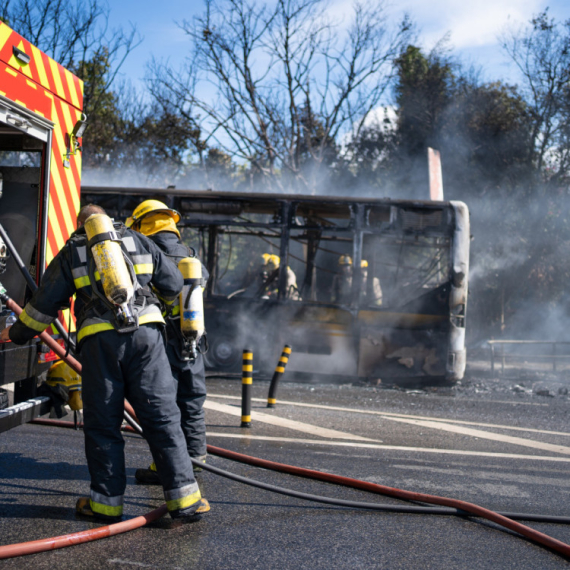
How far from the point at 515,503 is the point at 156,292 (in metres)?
2.51

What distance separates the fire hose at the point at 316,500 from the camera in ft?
9.74

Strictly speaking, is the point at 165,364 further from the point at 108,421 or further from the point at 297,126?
the point at 297,126

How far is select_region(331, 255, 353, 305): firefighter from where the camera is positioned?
36.0ft

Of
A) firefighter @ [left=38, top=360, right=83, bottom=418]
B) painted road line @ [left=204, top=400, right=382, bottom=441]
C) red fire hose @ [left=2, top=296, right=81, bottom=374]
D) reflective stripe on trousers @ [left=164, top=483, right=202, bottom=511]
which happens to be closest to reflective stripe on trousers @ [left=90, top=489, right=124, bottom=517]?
reflective stripe on trousers @ [left=164, top=483, right=202, bottom=511]

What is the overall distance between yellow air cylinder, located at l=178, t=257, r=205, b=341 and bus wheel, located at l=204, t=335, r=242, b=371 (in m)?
6.44

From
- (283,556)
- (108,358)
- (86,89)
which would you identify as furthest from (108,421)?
(86,89)

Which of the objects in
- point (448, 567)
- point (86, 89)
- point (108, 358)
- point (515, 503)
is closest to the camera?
point (448, 567)

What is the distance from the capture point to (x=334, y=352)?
32.5 ft

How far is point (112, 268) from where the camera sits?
3.20 m

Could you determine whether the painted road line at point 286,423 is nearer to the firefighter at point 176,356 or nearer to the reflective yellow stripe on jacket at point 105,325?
the firefighter at point 176,356

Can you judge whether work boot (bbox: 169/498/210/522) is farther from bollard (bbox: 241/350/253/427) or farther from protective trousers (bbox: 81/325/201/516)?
bollard (bbox: 241/350/253/427)

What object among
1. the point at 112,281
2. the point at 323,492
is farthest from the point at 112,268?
the point at 323,492

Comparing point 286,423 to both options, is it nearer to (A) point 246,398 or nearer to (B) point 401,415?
(A) point 246,398

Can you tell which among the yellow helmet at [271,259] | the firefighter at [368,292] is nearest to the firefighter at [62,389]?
the firefighter at [368,292]
